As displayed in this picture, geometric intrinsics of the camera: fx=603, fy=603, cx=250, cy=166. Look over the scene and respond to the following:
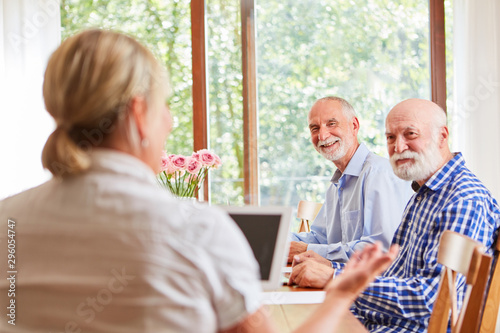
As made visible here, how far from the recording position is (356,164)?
2.73 m

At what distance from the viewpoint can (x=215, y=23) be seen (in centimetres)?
407

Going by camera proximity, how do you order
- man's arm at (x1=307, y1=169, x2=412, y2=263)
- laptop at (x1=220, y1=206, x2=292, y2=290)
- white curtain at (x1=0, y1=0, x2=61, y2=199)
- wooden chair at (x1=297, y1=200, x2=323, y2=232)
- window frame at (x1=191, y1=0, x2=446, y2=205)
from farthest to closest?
window frame at (x1=191, y1=0, x2=446, y2=205) < white curtain at (x1=0, y1=0, x2=61, y2=199) < wooden chair at (x1=297, y1=200, x2=323, y2=232) < man's arm at (x1=307, y1=169, x2=412, y2=263) < laptop at (x1=220, y1=206, x2=292, y2=290)

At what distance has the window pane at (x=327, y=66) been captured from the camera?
406 centimetres

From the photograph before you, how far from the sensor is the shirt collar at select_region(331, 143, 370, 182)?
2701 mm

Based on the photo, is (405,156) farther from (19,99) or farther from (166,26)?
(19,99)

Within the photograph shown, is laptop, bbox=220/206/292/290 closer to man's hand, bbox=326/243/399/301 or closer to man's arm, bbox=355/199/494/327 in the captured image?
man's hand, bbox=326/243/399/301

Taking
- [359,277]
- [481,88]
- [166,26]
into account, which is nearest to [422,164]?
[359,277]

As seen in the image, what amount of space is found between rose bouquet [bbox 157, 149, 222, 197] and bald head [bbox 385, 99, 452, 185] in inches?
28.8

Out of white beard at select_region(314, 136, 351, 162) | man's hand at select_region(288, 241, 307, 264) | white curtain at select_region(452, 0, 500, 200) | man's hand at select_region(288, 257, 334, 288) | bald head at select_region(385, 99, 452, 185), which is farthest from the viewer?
white curtain at select_region(452, 0, 500, 200)

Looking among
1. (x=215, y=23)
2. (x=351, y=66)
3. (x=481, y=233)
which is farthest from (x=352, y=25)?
(x=481, y=233)

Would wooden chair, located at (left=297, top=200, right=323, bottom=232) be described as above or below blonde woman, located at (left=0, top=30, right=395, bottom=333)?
below

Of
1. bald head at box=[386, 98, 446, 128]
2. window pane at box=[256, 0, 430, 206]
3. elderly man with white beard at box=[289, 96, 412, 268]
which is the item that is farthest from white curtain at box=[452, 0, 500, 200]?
bald head at box=[386, 98, 446, 128]

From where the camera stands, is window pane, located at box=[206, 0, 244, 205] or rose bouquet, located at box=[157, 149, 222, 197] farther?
window pane, located at box=[206, 0, 244, 205]

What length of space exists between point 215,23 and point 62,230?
3.43 m
